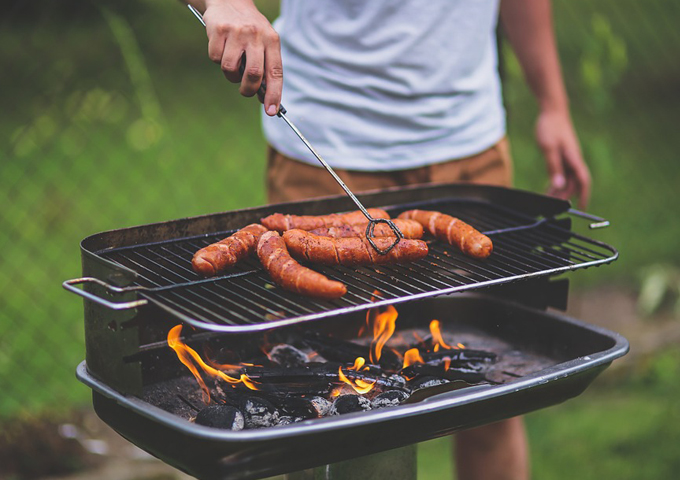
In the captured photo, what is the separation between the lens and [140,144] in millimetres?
7871

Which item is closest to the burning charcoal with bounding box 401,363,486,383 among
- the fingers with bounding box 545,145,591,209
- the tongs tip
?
the tongs tip

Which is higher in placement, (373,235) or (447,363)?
(373,235)

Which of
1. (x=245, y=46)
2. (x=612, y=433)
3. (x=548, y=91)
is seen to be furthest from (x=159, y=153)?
(x=245, y=46)

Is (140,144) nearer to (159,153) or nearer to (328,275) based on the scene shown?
(159,153)

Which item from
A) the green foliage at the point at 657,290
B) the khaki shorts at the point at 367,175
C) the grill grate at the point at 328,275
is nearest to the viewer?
the grill grate at the point at 328,275

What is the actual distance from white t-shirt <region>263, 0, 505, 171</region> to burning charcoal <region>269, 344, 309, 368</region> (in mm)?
739

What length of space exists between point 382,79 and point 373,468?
1.32 metres

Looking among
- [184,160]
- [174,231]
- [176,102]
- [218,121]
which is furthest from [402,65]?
[176,102]

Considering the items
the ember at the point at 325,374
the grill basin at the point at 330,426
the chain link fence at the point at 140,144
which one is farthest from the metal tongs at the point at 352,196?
the chain link fence at the point at 140,144

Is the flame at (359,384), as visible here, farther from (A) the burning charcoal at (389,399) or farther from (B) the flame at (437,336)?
(B) the flame at (437,336)

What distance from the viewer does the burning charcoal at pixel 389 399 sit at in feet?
6.88

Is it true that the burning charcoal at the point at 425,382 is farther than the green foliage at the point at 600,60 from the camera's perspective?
No

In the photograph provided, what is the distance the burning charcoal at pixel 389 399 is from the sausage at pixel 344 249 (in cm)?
34

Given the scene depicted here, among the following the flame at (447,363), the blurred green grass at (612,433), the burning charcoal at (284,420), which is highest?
the flame at (447,363)
